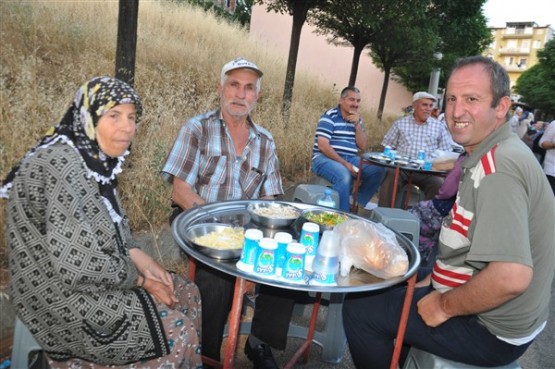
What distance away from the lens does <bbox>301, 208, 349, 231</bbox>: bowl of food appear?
2.37 metres

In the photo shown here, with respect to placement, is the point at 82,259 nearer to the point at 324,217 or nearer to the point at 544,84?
the point at 324,217

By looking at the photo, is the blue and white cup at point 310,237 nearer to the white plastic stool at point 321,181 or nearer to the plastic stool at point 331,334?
the plastic stool at point 331,334

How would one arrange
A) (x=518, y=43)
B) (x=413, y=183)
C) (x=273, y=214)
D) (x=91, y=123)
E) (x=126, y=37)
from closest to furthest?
1. (x=91, y=123)
2. (x=273, y=214)
3. (x=126, y=37)
4. (x=413, y=183)
5. (x=518, y=43)

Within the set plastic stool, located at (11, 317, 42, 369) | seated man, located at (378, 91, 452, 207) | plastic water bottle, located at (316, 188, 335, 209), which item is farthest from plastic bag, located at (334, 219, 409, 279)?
seated man, located at (378, 91, 452, 207)

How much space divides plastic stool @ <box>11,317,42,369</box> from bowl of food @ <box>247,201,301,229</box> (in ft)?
3.74

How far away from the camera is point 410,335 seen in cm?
204

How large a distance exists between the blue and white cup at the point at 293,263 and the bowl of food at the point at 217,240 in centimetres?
25

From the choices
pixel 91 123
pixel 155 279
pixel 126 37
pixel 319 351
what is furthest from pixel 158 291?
pixel 126 37

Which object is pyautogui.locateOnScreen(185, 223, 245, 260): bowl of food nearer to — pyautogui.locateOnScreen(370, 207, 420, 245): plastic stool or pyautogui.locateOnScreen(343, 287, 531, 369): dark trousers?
pyautogui.locateOnScreen(343, 287, 531, 369): dark trousers

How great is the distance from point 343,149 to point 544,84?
3426cm

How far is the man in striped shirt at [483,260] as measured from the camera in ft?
5.52

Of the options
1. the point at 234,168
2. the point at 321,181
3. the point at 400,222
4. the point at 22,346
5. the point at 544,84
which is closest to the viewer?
the point at 22,346

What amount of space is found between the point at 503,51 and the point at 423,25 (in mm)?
91059

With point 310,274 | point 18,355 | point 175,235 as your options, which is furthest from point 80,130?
point 310,274
